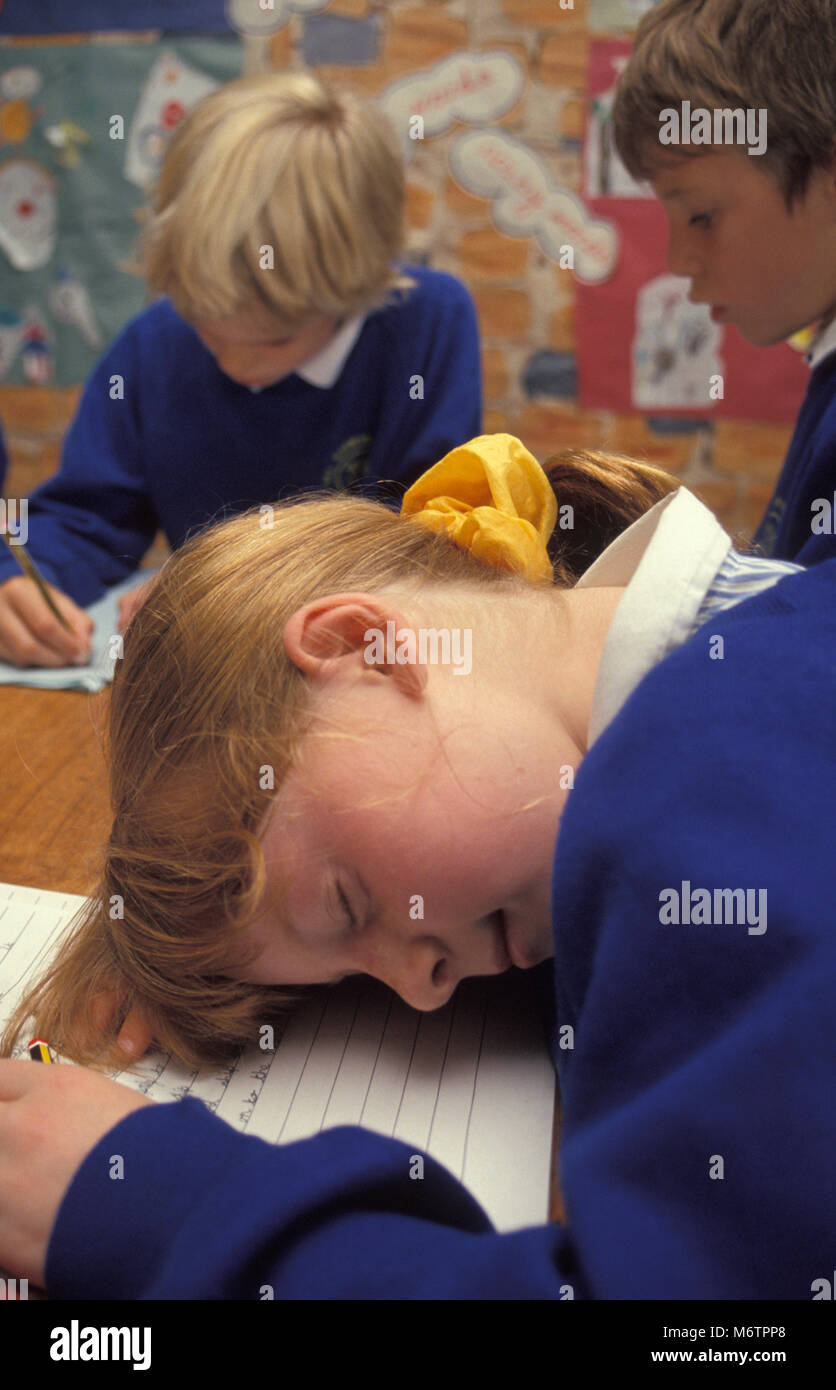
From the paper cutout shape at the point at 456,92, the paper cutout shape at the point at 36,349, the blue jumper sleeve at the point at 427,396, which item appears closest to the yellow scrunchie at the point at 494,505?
the blue jumper sleeve at the point at 427,396

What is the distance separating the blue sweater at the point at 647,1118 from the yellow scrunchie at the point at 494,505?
9.1 inches

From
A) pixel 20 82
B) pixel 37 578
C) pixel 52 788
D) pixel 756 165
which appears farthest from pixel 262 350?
pixel 20 82

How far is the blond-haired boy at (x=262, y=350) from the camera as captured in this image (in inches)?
52.4

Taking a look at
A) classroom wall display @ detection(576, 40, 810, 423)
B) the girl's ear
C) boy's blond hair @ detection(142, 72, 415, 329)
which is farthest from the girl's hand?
classroom wall display @ detection(576, 40, 810, 423)

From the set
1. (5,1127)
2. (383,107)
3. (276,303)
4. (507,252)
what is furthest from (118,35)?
(5,1127)

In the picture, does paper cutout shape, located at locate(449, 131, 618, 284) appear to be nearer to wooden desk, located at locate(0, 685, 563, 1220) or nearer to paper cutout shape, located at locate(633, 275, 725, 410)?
paper cutout shape, located at locate(633, 275, 725, 410)

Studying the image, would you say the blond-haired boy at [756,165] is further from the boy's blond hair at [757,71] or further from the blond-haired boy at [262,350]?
the blond-haired boy at [262,350]

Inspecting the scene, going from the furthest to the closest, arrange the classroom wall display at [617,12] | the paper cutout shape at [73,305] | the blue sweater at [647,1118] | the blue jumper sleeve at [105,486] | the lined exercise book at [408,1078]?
the paper cutout shape at [73,305] < the classroom wall display at [617,12] < the blue jumper sleeve at [105,486] < the lined exercise book at [408,1078] < the blue sweater at [647,1118]

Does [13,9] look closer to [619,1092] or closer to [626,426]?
[626,426]

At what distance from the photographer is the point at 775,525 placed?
1.38 metres

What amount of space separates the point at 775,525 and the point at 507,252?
3.67 ft

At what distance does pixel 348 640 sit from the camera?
0.68 meters
